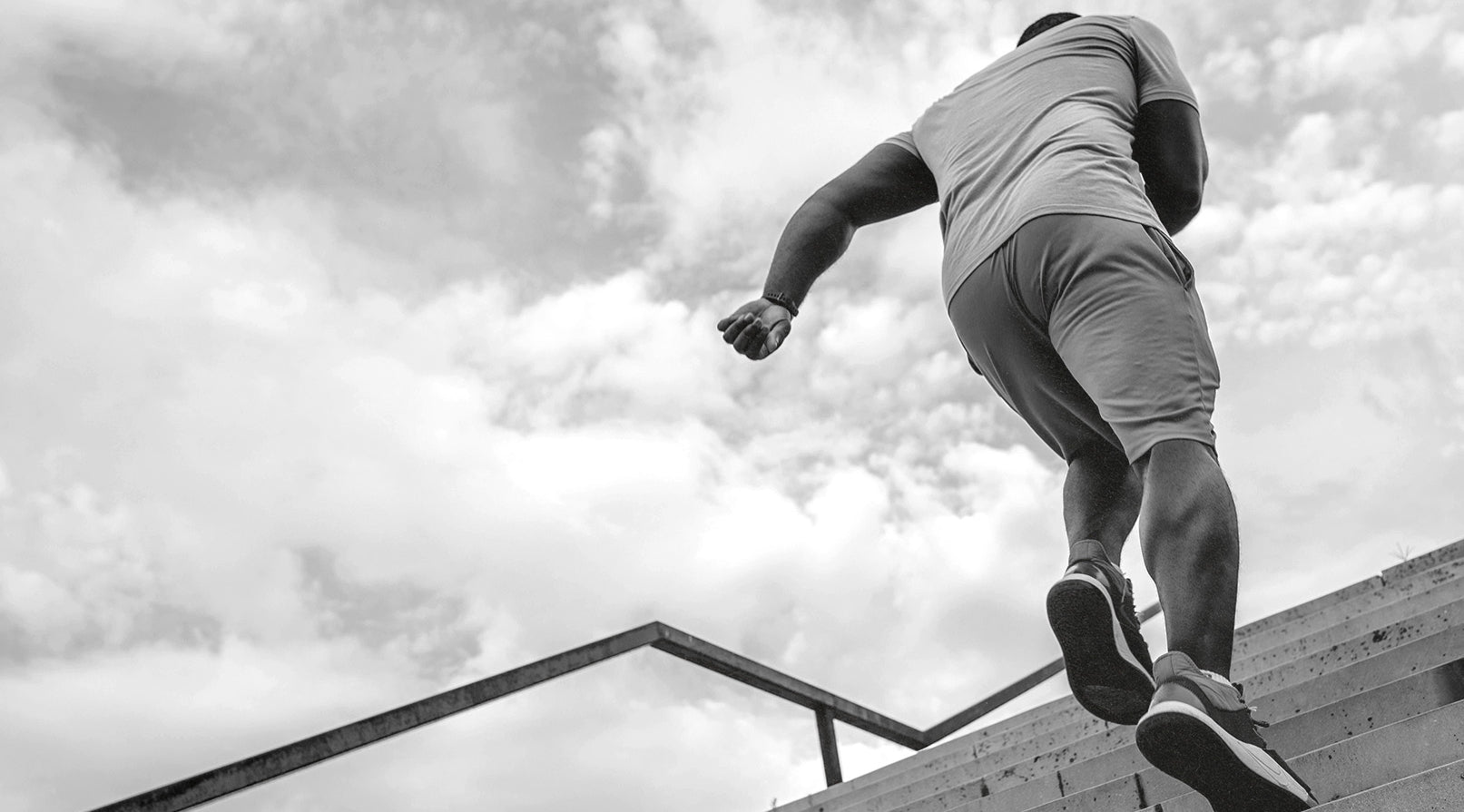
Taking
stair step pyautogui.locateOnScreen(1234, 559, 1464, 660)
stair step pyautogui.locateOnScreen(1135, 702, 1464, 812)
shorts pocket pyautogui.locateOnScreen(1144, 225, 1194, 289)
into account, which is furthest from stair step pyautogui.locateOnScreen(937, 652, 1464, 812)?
stair step pyautogui.locateOnScreen(1234, 559, 1464, 660)

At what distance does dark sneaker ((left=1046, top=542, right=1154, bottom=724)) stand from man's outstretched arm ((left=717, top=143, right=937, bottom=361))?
681 millimetres

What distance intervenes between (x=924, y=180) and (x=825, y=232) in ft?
0.87

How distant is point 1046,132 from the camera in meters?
2.11

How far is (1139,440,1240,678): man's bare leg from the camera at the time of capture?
67.0 inches

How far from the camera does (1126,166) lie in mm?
2045

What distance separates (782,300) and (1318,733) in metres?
1.22

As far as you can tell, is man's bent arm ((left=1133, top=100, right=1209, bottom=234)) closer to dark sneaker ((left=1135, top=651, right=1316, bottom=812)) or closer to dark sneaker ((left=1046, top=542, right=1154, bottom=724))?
dark sneaker ((left=1046, top=542, right=1154, bottom=724))

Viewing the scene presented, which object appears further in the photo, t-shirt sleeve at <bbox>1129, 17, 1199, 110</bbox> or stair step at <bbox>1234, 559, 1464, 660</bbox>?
stair step at <bbox>1234, 559, 1464, 660</bbox>

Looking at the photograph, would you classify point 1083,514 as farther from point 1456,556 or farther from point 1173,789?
point 1456,556

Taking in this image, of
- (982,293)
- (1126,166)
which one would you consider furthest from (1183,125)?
(982,293)

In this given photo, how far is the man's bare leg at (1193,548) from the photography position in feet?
5.58

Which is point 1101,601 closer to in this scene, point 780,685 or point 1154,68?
point 1154,68

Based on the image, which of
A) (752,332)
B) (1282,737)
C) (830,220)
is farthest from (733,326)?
(1282,737)

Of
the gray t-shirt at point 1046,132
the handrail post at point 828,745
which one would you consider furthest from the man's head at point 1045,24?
the handrail post at point 828,745
